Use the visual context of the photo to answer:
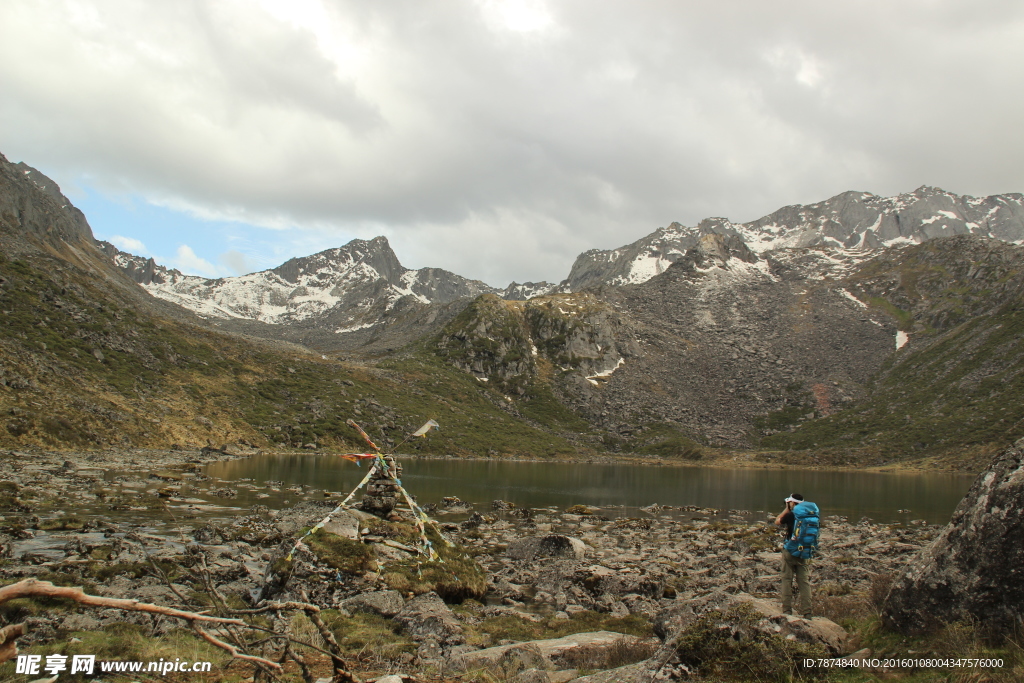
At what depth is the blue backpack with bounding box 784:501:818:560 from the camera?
47.3 feet

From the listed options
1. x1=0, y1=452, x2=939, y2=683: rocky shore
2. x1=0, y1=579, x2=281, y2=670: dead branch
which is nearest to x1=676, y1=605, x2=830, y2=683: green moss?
x1=0, y1=452, x2=939, y2=683: rocky shore

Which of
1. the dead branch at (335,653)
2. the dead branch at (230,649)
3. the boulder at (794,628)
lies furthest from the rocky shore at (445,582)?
the dead branch at (335,653)

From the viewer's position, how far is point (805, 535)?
14.5 metres

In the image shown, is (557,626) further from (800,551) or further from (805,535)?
(805,535)

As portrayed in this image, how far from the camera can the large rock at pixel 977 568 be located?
9344mm

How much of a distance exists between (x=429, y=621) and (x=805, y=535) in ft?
34.7

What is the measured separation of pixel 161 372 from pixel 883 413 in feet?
629

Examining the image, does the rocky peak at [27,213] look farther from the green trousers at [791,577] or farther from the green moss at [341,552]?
the green trousers at [791,577]

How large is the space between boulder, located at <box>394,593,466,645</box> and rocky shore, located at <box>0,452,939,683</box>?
0.20 feet

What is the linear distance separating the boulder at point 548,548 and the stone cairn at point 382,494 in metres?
8.13

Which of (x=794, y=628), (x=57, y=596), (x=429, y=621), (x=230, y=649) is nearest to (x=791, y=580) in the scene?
(x=794, y=628)

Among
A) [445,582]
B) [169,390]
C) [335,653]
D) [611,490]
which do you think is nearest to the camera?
[335,653]

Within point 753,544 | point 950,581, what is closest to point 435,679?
point 950,581

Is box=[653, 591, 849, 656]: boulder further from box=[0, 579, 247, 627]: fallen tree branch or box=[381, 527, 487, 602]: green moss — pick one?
box=[0, 579, 247, 627]: fallen tree branch
